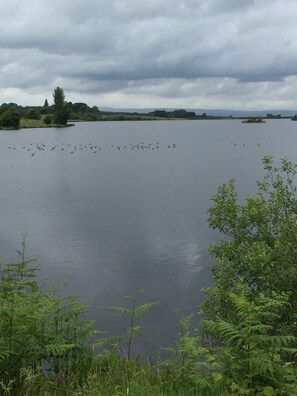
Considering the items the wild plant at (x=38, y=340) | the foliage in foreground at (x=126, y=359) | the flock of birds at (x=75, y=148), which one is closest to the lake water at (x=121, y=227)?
the foliage in foreground at (x=126, y=359)

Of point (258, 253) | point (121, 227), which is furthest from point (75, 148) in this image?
point (258, 253)

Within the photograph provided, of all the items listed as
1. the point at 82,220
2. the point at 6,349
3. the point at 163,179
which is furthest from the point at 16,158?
the point at 6,349

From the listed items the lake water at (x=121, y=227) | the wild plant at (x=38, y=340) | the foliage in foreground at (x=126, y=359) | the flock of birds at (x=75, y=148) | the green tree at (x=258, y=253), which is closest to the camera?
the foliage in foreground at (x=126, y=359)

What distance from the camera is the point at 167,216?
152 feet

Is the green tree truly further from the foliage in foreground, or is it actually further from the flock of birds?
the flock of birds

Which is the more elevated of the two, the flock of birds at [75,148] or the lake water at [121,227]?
the flock of birds at [75,148]

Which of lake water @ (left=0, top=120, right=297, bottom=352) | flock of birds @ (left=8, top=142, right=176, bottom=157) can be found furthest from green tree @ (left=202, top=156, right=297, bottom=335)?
flock of birds @ (left=8, top=142, right=176, bottom=157)

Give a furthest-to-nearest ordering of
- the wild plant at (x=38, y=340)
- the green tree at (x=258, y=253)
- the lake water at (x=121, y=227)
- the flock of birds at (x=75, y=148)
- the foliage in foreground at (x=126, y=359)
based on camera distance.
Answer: the flock of birds at (x=75, y=148)
the lake water at (x=121, y=227)
the green tree at (x=258, y=253)
the wild plant at (x=38, y=340)
the foliage in foreground at (x=126, y=359)

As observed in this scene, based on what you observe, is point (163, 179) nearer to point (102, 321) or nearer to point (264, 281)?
A: point (102, 321)

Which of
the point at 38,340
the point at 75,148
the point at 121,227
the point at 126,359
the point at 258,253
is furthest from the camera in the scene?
the point at 75,148

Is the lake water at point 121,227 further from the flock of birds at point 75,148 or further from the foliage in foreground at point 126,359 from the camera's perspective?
the flock of birds at point 75,148

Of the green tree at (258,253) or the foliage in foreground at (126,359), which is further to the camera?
the green tree at (258,253)

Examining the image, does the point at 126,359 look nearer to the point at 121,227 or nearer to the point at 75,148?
the point at 121,227

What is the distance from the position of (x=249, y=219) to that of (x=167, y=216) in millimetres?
28183
